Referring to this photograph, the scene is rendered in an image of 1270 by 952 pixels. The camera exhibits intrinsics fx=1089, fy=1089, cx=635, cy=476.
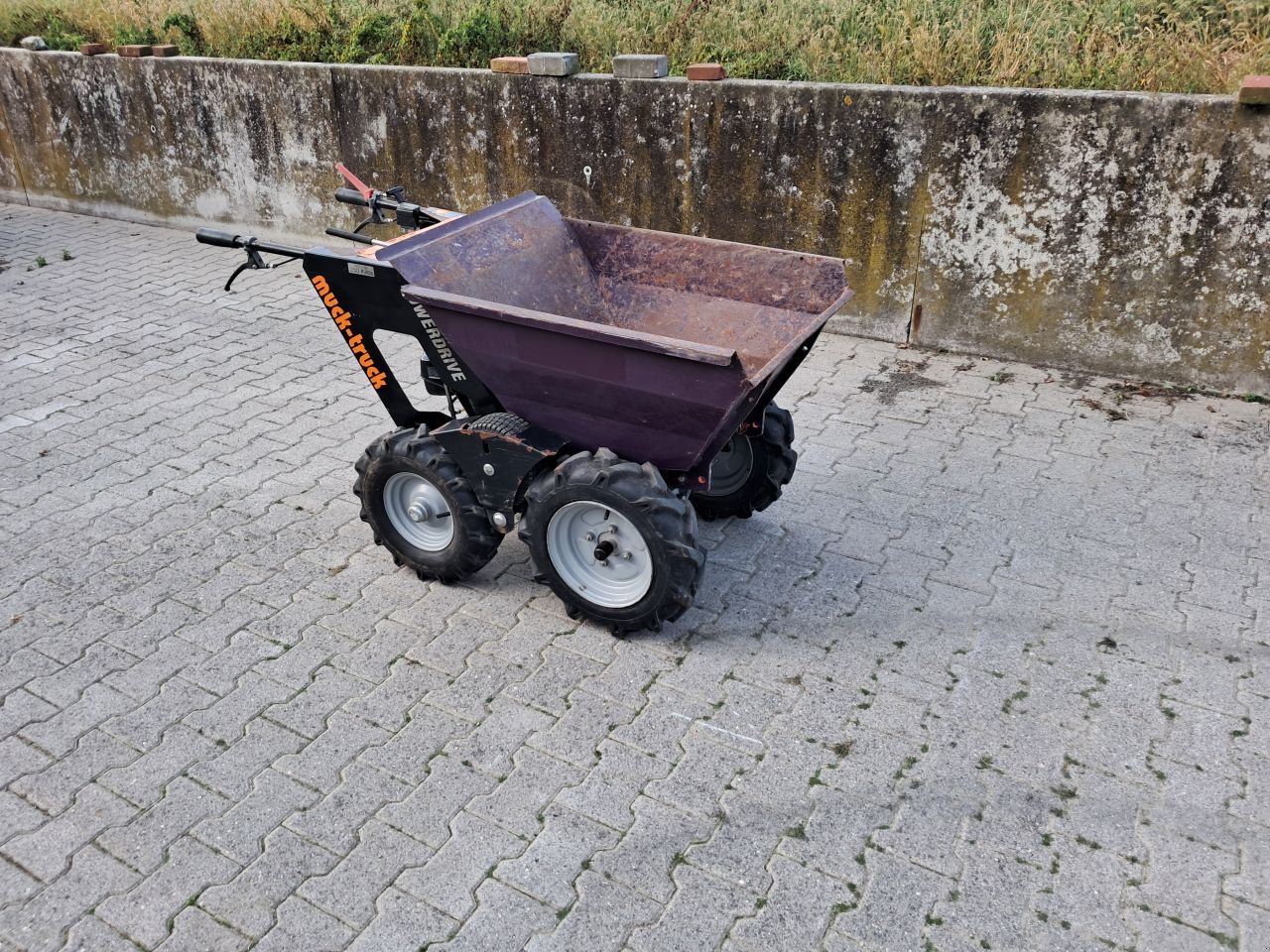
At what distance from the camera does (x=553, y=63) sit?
289 inches

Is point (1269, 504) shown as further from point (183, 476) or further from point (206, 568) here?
point (183, 476)

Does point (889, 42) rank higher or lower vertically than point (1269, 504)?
higher

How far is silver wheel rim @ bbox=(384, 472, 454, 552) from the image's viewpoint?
14.8 ft

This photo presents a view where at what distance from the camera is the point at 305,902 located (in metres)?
3.11

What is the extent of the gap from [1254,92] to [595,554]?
4.24m

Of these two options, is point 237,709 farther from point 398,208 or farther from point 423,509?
point 398,208

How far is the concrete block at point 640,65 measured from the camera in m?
7.07

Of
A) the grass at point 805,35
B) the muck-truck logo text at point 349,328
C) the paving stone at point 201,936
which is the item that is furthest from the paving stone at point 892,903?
the grass at point 805,35

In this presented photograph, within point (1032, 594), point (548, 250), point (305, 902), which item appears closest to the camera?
point (305, 902)

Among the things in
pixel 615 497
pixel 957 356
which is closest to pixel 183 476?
pixel 615 497

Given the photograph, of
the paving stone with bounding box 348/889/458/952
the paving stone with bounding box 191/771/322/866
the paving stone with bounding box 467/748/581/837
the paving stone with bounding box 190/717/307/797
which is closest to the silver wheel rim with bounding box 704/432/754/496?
the paving stone with bounding box 467/748/581/837

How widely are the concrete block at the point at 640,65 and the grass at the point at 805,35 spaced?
542mm

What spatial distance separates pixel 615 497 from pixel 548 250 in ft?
4.68

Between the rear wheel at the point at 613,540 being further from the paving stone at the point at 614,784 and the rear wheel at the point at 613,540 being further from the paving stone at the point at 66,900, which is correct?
the paving stone at the point at 66,900
